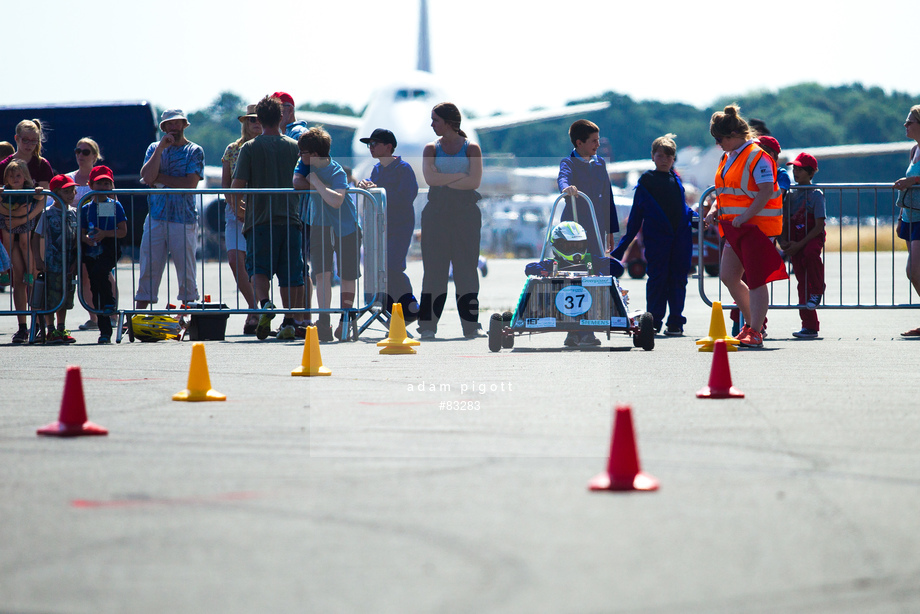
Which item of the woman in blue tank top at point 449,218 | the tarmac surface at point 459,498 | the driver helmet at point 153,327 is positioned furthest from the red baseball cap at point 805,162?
the driver helmet at point 153,327

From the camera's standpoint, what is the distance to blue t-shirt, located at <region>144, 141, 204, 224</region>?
1055 centimetres

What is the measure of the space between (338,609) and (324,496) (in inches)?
46.3

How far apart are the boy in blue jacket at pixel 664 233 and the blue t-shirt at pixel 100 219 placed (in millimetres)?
4695

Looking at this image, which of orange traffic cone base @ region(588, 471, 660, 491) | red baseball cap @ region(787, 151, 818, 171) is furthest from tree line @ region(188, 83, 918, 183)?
orange traffic cone base @ region(588, 471, 660, 491)

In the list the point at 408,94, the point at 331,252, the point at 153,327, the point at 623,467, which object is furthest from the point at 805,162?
the point at 408,94

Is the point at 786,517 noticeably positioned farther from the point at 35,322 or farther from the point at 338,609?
the point at 35,322

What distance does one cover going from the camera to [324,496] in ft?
12.7

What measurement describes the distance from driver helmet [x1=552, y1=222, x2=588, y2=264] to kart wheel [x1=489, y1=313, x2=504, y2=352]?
737mm

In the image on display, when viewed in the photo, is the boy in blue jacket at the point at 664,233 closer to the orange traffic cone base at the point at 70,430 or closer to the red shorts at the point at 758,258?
the red shorts at the point at 758,258

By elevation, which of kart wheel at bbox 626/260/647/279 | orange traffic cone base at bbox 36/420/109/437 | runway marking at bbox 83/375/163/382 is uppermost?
kart wheel at bbox 626/260/647/279

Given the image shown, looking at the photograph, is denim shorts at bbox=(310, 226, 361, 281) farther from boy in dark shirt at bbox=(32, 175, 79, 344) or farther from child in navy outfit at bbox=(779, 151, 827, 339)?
child in navy outfit at bbox=(779, 151, 827, 339)

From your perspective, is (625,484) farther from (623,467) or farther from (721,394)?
(721,394)

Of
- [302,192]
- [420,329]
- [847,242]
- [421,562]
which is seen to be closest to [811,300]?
[420,329]

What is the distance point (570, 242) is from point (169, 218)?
3969 mm
